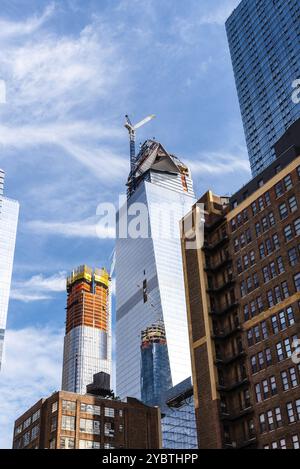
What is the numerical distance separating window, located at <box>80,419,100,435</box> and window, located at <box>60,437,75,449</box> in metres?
3.38

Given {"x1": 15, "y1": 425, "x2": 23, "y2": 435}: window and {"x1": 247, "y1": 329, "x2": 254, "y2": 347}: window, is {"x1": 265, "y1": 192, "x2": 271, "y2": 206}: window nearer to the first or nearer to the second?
{"x1": 247, "y1": 329, "x2": 254, "y2": 347}: window

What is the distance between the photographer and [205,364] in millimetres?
103500

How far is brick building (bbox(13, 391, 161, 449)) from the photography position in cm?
12162

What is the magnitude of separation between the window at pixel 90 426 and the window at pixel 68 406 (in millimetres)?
2935

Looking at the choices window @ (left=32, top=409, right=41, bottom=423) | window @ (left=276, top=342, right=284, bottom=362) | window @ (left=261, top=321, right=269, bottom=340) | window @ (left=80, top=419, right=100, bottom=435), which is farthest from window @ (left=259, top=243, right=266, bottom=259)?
window @ (left=32, top=409, right=41, bottom=423)

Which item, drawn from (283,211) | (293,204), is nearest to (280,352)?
(283,211)

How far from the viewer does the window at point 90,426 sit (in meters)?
124

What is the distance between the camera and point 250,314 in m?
101

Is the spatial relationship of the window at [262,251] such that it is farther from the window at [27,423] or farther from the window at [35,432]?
the window at [27,423]
